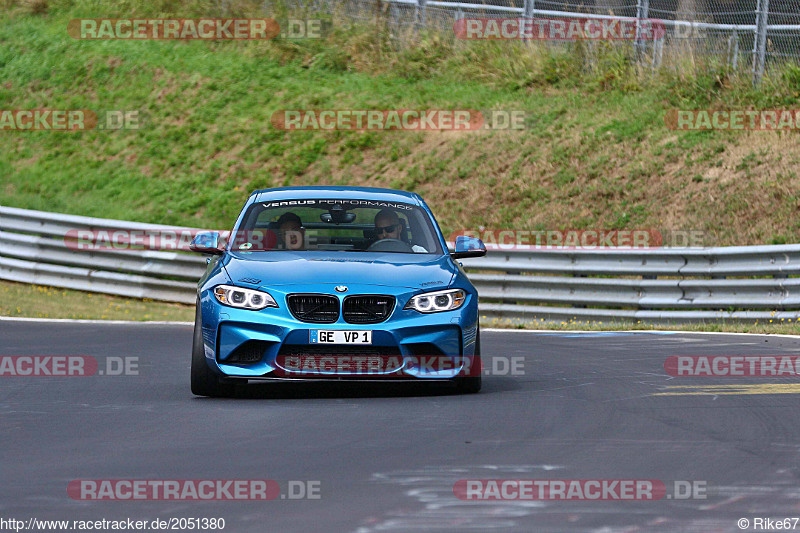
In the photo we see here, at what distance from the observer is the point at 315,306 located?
8781mm

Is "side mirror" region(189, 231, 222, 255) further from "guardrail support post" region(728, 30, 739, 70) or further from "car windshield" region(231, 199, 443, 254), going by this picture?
"guardrail support post" region(728, 30, 739, 70)

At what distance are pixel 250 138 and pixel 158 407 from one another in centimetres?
1995

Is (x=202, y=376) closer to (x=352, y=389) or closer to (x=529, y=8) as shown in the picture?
(x=352, y=389)

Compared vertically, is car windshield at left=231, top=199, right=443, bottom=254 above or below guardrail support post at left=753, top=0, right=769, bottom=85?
below

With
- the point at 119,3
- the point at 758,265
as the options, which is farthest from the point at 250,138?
the point at 758,265

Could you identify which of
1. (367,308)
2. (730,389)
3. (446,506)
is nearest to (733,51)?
(730,389)

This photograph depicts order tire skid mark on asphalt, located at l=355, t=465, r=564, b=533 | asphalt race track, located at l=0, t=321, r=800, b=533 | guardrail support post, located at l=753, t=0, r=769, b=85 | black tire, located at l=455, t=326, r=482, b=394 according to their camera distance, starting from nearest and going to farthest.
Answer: tire skid mark on asphalt, located at l=355, t=465, r=564, b=533
asphalt race track, located at l=0, t=321, r=800, b=533
black tire, located at l=455, t=326, r=482, b=394
guardrail support post, located at l=753, t=0, r=769, b=85

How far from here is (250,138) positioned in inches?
1113

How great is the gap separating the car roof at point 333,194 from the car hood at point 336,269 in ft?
3.05

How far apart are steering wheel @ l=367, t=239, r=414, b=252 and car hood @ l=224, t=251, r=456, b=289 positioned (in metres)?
0.32

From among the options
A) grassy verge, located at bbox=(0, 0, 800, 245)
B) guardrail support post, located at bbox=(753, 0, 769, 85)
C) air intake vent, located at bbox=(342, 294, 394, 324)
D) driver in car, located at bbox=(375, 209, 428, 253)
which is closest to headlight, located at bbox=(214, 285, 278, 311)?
air intake vent, located at bbox=(342, 294, 394, 324)

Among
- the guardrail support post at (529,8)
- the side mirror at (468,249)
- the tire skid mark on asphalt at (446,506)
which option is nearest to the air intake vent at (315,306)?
→ the side mirror at (468,249)

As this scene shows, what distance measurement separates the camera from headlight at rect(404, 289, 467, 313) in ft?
29.1

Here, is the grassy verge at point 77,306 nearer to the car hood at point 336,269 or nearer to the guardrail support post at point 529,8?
the car hood at point 336,269
